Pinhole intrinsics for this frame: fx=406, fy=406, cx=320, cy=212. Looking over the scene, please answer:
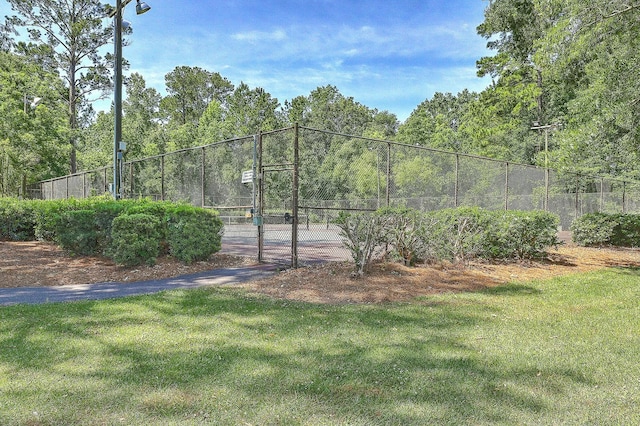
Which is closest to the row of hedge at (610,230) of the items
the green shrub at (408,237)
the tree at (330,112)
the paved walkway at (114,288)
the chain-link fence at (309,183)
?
the chain-link fence at (309,183)

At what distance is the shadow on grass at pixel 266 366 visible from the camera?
2.46 meters

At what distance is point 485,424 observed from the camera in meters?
2.33

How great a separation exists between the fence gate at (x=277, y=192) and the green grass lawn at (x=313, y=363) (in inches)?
100.0

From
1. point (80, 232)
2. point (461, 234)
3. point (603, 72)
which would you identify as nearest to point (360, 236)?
point (461, 234)

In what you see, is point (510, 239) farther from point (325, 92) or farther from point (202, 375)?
point (325, 92)

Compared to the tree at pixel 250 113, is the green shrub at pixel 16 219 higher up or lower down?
lower down

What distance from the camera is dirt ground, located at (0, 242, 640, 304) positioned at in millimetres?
5719

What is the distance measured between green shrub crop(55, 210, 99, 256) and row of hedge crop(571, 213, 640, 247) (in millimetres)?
13820

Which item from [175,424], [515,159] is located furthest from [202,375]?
[515,159]

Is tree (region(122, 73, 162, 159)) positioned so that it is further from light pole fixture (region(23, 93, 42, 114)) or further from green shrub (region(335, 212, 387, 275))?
green shrub (region(335, 212, 387, 275))

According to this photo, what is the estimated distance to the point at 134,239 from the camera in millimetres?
6914

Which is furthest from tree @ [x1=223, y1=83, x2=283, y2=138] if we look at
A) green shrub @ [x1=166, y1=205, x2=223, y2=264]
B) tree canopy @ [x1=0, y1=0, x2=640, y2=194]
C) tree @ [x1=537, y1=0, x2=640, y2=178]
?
tree @ [x1=537, y1=0, x2=640, y2=178]

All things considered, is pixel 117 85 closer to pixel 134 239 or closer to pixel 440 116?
Answer: pixel 134 239

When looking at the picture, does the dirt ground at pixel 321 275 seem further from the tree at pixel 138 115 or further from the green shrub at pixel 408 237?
the tree at pixel 138 115
